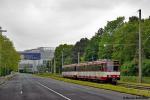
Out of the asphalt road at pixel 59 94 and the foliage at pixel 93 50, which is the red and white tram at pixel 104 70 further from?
the foliage at pixel 93 50

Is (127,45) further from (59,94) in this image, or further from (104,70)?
(59,94)

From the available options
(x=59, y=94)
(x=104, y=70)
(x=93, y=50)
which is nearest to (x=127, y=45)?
(x=104, y=70)

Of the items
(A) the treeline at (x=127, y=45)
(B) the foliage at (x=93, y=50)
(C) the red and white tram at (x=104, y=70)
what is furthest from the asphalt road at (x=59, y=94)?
(B) the foliage at (x=93, y=50)

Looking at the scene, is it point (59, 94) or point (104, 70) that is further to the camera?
point (104, 70)

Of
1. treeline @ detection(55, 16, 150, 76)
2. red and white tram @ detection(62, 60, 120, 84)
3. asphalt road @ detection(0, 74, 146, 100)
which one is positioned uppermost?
treeline @ detection(55, 16, 150, 76)

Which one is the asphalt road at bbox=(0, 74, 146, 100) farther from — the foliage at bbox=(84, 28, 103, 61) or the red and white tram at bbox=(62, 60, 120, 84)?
the foliage at bbox=(84, 28, 103, 61)

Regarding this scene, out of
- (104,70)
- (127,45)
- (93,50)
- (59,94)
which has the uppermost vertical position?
(93,50)

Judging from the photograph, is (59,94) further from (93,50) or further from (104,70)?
(93,50)

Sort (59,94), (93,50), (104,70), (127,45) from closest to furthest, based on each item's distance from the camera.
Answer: (59,94) < (104,70) < (127,45) < (93,50)

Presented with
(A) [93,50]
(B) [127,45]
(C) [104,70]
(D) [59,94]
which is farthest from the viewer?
(A) [93,50]

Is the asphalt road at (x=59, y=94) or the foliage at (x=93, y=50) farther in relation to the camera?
the foliage at (x=93, y=50)

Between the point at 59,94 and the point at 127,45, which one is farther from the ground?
the point at 127,45

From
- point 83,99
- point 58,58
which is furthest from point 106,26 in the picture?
point 83,99

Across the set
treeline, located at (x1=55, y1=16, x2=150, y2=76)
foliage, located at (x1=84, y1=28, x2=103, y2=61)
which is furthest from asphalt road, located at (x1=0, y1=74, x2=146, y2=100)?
foliage, located at (x1=84, y1=28, x2=103, y2=61)
